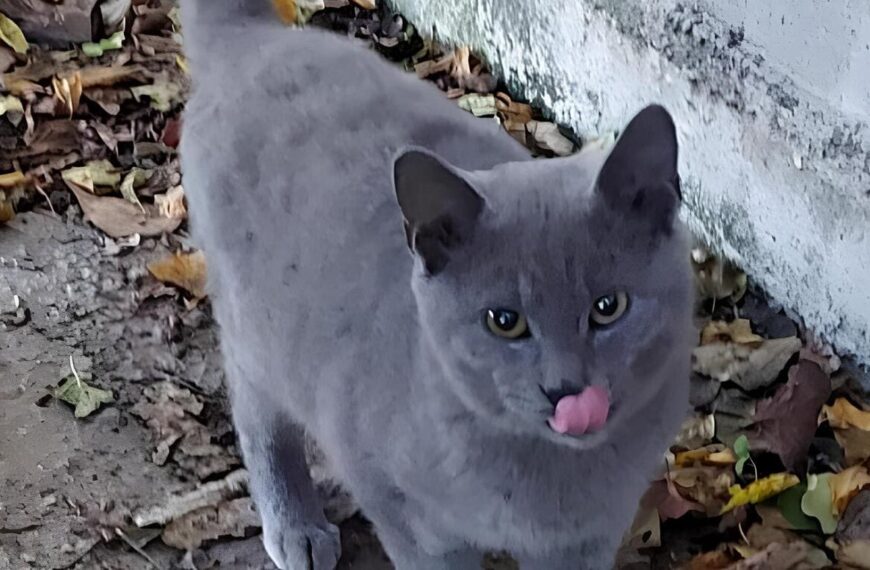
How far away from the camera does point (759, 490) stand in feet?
5.21

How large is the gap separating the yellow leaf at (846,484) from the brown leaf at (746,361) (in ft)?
0.70

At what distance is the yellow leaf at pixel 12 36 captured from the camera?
98.3 inches

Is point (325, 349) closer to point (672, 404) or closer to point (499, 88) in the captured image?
point (672, 404)

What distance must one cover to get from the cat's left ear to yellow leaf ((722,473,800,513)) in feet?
2.22

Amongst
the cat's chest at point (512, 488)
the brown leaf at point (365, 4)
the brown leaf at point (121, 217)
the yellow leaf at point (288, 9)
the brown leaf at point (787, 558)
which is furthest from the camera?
the brown leaf at point (365, 4)

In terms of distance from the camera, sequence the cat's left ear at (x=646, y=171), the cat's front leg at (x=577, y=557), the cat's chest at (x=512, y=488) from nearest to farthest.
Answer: the cat's left ear at (x=646, y=171), the cat's chest at (x=512, y=488), the cat's front leg at (x=577, y=557)

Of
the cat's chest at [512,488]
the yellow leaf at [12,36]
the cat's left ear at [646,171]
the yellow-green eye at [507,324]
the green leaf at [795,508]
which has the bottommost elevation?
the yellow leaf at [12,36]

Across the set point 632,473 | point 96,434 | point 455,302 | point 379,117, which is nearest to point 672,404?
point 632,473

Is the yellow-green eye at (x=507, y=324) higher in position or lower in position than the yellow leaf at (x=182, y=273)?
higher

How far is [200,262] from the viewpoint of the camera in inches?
78.7

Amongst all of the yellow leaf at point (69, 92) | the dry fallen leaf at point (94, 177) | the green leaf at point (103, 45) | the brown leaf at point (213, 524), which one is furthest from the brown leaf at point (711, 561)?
the green leaf at point (103, 45)

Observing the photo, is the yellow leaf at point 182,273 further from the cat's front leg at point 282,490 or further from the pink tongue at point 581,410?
the pink tongue at point 581,410

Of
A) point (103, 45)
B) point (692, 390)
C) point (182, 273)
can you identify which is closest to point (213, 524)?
point (182, 273)

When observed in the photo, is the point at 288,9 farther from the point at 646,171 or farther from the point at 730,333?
the point at 646,171
